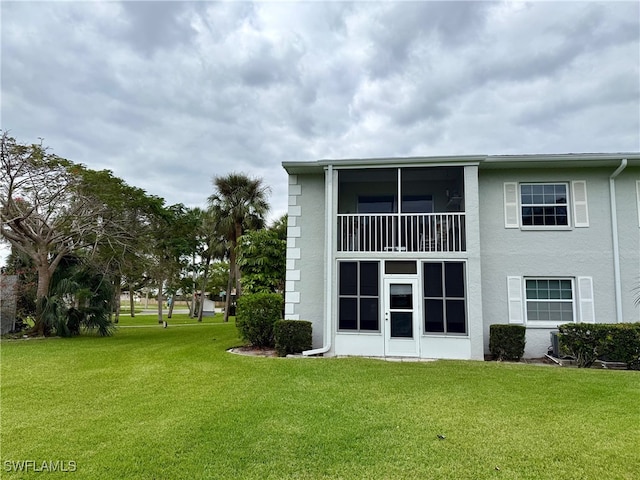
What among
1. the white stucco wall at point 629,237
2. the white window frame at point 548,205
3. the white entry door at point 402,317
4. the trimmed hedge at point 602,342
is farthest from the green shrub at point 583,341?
the white entry door at point 402,317

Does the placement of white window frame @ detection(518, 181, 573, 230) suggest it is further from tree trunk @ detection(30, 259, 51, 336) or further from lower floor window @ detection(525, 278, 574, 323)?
tree trunk @ detection(30, 259, 51, 336)

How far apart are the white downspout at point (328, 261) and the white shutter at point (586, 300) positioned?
21.4 ft

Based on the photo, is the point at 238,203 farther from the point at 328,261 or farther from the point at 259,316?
the point at 328,261

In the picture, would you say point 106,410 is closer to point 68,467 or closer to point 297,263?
point 68,467

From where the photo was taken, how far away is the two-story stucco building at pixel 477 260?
9938mm

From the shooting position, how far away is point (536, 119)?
574 inches

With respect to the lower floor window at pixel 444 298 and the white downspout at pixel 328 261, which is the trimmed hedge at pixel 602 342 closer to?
the lower floor window at pixel 444 298

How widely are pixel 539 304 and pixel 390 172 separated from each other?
5.37m

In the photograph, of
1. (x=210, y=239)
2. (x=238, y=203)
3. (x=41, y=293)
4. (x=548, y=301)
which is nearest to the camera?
(x=548, y=301)

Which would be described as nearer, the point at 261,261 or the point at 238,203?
the point at 261,261

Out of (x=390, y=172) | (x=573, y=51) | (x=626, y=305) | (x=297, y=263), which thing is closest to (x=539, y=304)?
(x=626, y=305)

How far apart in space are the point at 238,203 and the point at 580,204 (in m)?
17.0

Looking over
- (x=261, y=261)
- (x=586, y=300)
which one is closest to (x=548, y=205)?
(x=586, y=300)

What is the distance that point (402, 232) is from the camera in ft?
35.0
